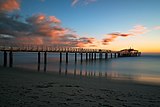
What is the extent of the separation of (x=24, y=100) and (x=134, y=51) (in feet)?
325

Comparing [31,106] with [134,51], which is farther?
[134,51]

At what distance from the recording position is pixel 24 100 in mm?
7008

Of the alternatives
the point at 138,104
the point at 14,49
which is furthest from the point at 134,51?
the point at 138,104

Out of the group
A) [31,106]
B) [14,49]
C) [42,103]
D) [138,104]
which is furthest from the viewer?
[14,49]

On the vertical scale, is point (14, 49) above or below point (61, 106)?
above

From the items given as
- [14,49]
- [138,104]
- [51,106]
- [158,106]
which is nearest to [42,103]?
[51,106]

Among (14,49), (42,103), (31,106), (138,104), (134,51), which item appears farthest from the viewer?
(134,51)

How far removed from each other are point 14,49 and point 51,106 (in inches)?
1177

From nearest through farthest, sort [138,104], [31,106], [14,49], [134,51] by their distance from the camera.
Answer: [31,106]
[138,104]
[14,49]
[134,51]

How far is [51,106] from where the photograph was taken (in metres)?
6.51

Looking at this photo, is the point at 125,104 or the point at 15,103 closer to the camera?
the point at 15,103

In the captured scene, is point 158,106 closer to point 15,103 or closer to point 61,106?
point 61,106

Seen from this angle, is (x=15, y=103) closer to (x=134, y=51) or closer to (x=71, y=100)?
(x=71, y=100)

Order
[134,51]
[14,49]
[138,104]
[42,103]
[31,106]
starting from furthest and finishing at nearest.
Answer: [134,51] < [14,49] < [138,104] < [42,103] < [31,106]
